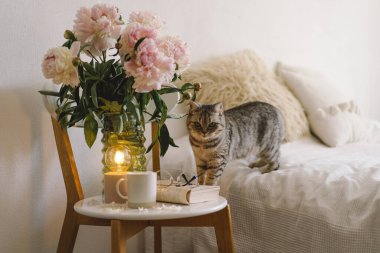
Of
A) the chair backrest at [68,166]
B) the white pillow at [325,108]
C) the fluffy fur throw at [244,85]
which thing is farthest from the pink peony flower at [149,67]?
the white pillow at [325,108]

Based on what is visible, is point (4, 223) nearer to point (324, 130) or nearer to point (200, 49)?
point (200, 49)

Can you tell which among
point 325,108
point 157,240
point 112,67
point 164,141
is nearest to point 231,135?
point 164,141

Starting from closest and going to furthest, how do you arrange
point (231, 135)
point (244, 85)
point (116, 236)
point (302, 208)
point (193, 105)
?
point (116, 236) → point (302, 208) → point (193, 105) → point (231, 135) → point (244, 85)

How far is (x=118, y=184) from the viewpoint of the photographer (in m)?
1.16

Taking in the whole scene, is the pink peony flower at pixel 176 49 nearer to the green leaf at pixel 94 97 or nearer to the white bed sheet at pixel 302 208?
the green leaf at pixel 94 97

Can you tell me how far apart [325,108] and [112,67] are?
58.0 inches

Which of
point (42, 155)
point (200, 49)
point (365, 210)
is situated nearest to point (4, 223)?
point (42, 155)

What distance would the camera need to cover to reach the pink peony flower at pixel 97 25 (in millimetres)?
1144

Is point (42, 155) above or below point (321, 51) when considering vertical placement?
below

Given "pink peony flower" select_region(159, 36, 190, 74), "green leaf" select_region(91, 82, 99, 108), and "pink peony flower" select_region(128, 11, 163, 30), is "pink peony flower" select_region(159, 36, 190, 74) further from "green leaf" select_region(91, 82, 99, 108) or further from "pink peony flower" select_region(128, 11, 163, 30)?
"green leaf" select_region(91, 82, 99, 108)

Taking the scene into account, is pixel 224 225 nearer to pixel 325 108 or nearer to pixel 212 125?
pixel 212 125

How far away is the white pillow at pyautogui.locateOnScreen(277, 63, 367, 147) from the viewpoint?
2273mm

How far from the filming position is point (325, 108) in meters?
2.37

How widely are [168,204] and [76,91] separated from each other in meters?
0.38
